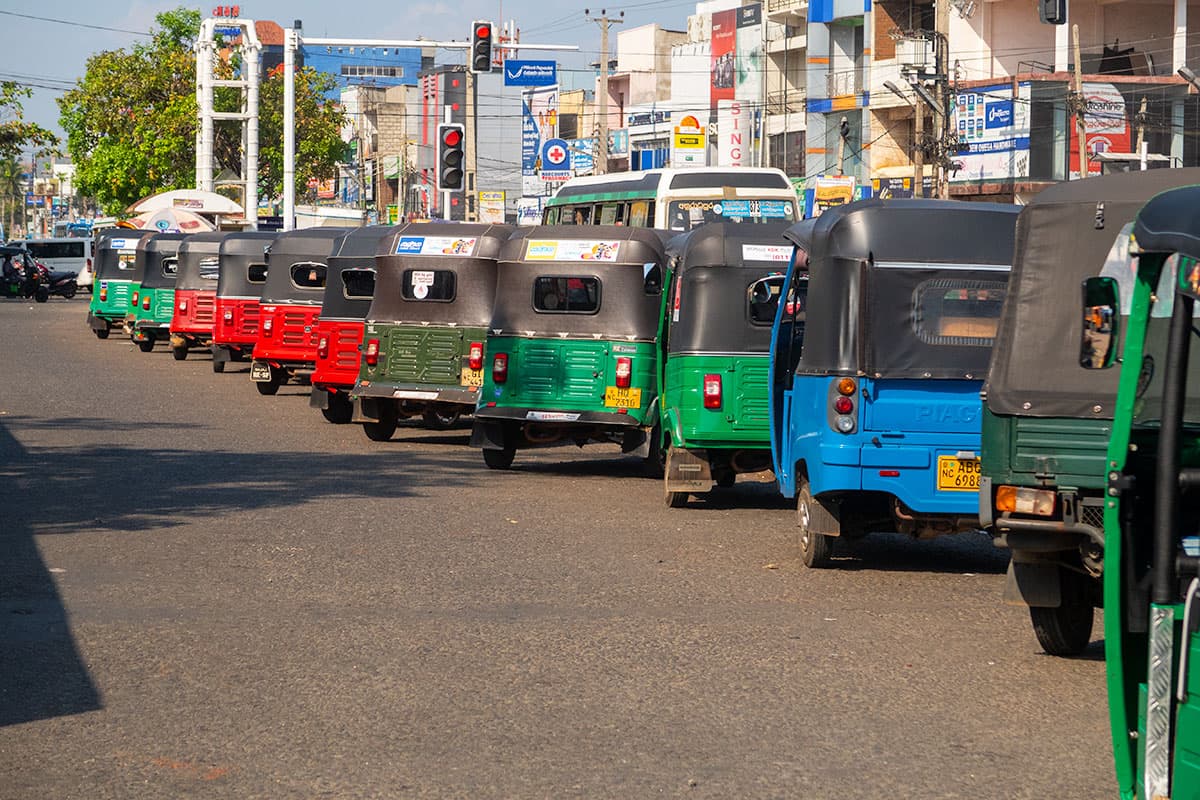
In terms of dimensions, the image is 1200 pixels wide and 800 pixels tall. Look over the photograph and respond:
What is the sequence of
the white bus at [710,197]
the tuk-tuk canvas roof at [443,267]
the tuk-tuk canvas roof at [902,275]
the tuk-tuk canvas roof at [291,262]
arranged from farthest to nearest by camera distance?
1. the white bus at [710,197]
2. the tuk-tuk canvas roof at [291,262]
3. the tuk-tuk canvas roof at [443,267]
4. the tuk-tuk canvas roof at [902,275]

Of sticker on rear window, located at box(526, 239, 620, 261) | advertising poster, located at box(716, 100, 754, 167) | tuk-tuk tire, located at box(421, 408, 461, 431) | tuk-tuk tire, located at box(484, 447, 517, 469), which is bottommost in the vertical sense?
tuk-tuk tire, located at box(484, 447, 517, 469)

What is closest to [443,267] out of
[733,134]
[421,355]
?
[421,355]

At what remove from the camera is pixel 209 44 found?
183 ft

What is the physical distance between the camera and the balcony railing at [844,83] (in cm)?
5947

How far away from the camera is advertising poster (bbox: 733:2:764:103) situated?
221 ft

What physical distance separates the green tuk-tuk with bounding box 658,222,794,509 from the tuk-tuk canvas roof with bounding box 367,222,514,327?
16.1ft

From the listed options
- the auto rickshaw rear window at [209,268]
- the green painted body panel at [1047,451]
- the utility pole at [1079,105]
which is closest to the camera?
the green painted body panel at [1047,451]

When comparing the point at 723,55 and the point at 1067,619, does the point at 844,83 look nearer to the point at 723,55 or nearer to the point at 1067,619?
the point at 723,55

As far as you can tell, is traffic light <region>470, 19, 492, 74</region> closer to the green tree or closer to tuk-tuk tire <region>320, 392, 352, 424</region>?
tuk-tuk tire <region>320, 392, 352, 424</region>

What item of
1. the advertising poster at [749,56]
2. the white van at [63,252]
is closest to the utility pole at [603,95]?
the advertising poster at [749,56]

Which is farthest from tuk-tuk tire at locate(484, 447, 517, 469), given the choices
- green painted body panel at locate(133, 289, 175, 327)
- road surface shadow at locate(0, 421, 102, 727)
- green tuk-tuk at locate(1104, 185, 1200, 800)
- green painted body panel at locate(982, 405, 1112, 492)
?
green painted body panel at locate(133, 289, 175, 327)

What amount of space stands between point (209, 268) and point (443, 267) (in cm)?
1688

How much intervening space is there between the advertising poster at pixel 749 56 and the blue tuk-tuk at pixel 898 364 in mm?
57102

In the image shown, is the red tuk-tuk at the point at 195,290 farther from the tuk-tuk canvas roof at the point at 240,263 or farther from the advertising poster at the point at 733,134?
the advertising poster at the point at 733,134
